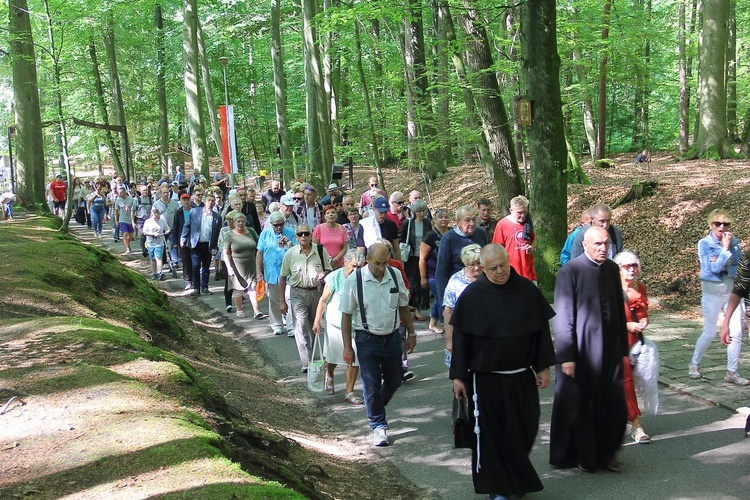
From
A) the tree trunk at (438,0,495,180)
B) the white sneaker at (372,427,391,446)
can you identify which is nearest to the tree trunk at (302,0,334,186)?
the tree trunk at (438,0,495,180)

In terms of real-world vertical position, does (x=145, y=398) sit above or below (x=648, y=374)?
above

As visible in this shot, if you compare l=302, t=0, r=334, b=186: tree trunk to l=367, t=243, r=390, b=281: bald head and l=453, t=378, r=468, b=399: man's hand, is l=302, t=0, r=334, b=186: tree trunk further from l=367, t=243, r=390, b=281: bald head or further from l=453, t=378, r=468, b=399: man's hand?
l=453, t=378, r=468, b=399: man's hand

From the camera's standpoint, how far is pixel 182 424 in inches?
204

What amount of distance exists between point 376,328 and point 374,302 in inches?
10.1

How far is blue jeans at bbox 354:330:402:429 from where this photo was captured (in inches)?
285

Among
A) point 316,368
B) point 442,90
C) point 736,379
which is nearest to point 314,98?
point 442,90

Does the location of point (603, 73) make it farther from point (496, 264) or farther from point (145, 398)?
point (145, 398)

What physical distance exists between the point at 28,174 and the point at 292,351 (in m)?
13.9

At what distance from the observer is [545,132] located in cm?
1232

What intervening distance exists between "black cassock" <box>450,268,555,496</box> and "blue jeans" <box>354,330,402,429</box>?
5.46 ft

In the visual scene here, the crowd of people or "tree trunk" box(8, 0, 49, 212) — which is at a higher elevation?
"tree trunk" box(8, 0, 49, 212)

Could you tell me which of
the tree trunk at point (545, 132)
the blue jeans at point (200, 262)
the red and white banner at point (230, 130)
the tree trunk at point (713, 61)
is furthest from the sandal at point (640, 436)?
the red and white banner at point (230, 130)

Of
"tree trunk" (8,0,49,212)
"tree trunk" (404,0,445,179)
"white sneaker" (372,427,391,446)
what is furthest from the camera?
"tree trunk" (404,0,445,179)

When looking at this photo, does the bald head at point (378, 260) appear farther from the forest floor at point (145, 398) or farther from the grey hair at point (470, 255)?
the forest floor at point (145, 398)
